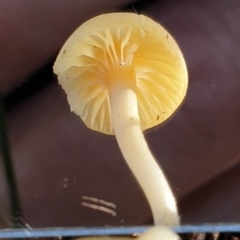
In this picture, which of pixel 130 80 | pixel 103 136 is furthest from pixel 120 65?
pixel 103 136

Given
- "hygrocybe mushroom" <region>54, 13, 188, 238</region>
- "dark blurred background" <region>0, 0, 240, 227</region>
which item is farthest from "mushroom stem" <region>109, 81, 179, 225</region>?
"dark blurred background" <region>0, 0, 240, 227</region>

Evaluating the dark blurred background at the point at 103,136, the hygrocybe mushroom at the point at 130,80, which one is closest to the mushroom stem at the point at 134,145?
the hygrocybe mushroom at the point at 130,80

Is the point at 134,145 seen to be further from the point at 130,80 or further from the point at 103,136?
the point at 103,136

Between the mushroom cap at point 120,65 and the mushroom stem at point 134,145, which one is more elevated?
the mushroom cap at point 120,65

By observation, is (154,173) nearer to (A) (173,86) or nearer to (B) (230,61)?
(A) (173,86)

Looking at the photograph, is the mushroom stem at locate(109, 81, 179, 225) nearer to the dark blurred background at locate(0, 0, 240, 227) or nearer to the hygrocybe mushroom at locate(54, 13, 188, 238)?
the hygrocybe mushroom at locate(54, 13, 188, 238)

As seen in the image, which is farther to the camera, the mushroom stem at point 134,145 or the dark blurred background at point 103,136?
the dark blurred background at point 103,136

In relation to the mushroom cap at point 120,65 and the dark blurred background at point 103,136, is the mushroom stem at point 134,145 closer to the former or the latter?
the mushroom cap at point 120,65

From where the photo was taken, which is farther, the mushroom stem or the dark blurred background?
the dark blurred background
